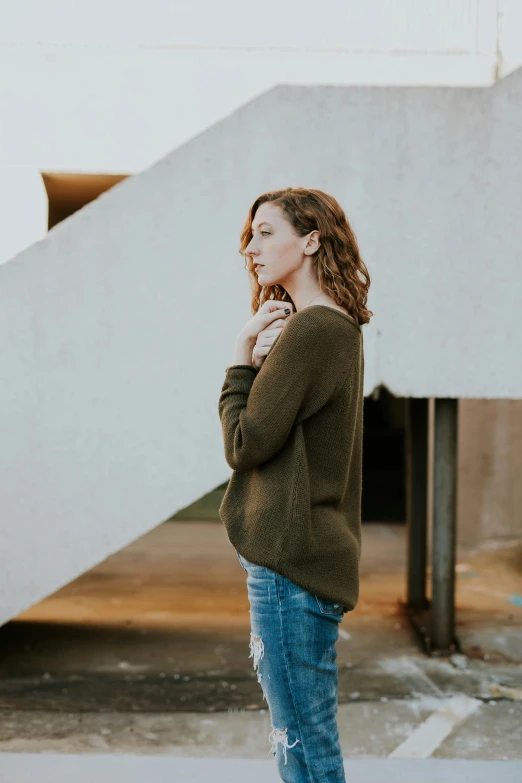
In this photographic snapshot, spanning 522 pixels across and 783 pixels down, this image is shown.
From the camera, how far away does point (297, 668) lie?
1.96 meters

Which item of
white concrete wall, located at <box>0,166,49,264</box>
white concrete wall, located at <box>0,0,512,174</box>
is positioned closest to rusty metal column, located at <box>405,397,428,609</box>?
white concrete wall, located at <box>0,0,512,174</box>

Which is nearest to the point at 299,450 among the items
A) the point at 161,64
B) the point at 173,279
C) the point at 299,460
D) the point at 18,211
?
the point at 299,460

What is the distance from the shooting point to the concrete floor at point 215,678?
3.82 meters

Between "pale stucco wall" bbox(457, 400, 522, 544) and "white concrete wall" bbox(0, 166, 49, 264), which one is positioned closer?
"white concrete wall" bbox(0, 166, 49, 264)

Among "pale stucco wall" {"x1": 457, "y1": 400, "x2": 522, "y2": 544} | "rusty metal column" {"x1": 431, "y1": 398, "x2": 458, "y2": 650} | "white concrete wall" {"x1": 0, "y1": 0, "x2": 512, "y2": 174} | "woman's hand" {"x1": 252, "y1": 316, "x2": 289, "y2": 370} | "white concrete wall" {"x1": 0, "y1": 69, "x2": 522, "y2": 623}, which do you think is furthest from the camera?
"pale stucco wall" {"x1": 457, "y1": 400, "x2": 522, "y2": 544}

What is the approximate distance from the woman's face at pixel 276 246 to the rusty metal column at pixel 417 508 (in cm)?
440

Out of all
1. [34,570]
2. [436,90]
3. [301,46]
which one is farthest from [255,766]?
[301,46]

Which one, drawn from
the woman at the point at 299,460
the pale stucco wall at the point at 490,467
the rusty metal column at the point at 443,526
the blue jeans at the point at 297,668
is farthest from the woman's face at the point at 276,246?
the pale stucco wall at the point at 490,467

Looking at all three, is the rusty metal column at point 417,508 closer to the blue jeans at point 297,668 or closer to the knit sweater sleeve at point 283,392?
the blue jeans at point 297,668

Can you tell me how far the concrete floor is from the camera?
382cm

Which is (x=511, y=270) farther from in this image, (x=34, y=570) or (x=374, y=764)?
(x=34, y=570)

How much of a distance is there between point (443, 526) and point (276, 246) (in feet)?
12.3

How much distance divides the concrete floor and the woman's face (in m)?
2.17

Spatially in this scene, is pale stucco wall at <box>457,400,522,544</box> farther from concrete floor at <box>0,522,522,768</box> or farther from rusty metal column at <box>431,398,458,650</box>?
rusty metal column at <box>431,398,458,650</box>
